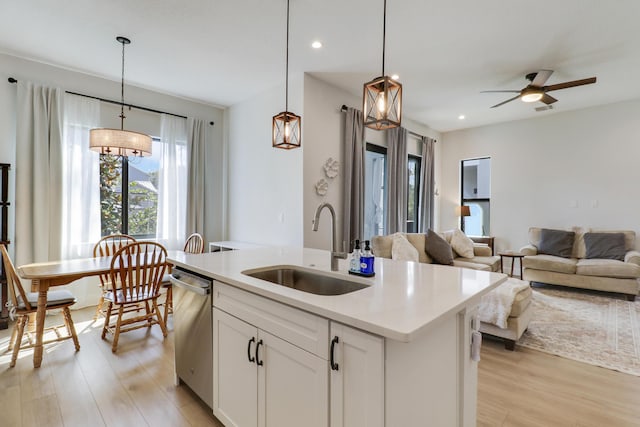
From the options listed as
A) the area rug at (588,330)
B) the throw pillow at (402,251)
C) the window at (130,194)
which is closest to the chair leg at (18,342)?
the window at (130,194)

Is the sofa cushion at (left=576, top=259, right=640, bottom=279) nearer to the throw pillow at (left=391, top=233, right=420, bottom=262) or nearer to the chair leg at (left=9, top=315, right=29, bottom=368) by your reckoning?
the throw pillow at (left=391, top=233, right=420, bottom=262)

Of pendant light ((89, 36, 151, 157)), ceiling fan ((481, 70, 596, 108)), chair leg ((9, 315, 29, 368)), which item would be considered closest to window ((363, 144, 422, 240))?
ceiling fan ((481, 70, 596, 108))

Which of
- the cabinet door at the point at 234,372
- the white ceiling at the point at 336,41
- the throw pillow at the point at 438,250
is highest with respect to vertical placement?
the white ceiling at the point at 336,41

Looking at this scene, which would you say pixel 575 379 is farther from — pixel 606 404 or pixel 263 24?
pixel 263 24

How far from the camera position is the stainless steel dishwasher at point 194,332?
71.1 inches

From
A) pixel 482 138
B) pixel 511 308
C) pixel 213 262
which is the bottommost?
pixel 511 308

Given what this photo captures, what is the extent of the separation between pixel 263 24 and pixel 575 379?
12.7 ft

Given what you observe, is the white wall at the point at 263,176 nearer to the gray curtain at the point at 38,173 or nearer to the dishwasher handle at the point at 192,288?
the dishwasher handle at the point at 192,288

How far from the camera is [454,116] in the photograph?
18.8 feet

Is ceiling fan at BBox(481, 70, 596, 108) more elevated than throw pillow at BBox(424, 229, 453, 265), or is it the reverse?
ceiling fan at BBox(481, 70, 596, 108)

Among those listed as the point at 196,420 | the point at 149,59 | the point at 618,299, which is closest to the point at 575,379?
the point at 196,420

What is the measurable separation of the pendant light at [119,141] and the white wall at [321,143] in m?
1.79

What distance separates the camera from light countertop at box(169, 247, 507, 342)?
1.01 meters

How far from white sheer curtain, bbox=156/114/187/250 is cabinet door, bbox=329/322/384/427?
162 inches
